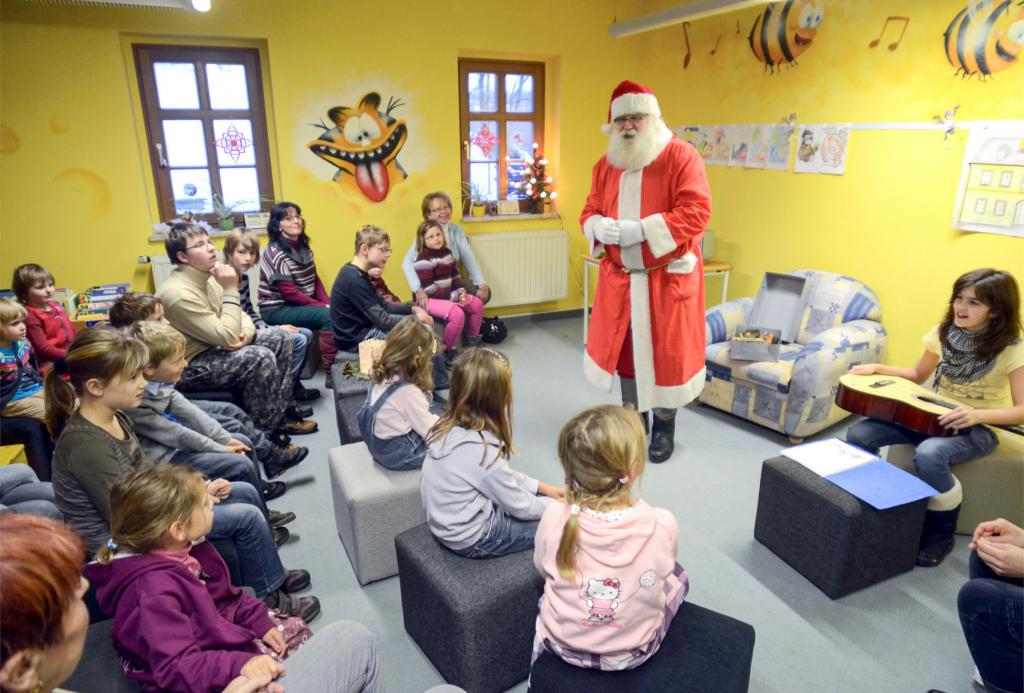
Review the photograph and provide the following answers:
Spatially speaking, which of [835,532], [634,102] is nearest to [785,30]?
[634,102]

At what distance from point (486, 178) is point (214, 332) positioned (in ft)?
9.76

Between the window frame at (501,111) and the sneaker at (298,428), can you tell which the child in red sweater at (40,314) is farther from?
the window frame at (501,111)

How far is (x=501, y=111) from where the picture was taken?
5113 millimetres

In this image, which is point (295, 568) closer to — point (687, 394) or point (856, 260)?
point (687, 394)

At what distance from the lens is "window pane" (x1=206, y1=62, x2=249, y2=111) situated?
13.9 ft

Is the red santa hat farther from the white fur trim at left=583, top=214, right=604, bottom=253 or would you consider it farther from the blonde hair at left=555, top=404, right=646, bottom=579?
the blonde hair at left=555, top=404, right=646, bottom=579

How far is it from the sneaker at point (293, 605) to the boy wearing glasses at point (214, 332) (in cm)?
121

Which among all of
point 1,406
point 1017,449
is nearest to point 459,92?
point 1,406

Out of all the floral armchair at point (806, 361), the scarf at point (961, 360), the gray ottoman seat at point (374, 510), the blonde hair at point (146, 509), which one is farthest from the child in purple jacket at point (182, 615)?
the floral armchair at point (806, 361)

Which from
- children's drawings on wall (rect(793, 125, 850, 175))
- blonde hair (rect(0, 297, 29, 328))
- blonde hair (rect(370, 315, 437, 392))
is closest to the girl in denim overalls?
blonde hair (rect(370, 315, 437, 392))

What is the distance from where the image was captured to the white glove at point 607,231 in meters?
2.79

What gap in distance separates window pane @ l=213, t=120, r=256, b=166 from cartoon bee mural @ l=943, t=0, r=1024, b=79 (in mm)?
4291

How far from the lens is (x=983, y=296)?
2188 millimetres

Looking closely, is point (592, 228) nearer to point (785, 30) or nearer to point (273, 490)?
point (273, 490)
